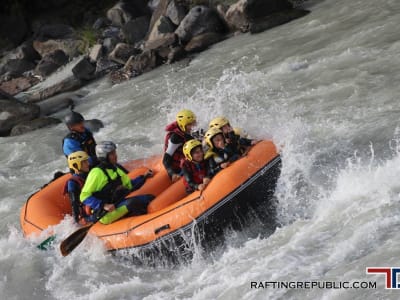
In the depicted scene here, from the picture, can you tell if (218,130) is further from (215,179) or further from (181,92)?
(181,92)

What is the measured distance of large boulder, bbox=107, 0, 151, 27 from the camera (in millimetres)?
19531

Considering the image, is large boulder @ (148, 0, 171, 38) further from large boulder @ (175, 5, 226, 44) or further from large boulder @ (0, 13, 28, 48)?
large boulder @ (0, 13, 28, 48)

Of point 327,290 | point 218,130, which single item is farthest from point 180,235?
point 327,290

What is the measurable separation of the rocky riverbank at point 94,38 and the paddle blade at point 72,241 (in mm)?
7265

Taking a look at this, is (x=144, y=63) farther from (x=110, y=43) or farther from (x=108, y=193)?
(x=108, y=193)

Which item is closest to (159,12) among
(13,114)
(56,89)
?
(56,89)

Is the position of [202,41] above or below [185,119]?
below

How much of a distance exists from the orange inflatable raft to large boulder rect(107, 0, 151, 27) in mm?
13937

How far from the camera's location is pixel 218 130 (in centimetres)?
640

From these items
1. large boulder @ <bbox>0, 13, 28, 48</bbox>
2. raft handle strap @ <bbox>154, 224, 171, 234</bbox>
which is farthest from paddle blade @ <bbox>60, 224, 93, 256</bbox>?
large boulder @ <bbox>0, 13, 28, 48</bbox>

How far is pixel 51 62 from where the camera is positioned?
18.6m

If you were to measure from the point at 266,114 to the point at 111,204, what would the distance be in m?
3.35

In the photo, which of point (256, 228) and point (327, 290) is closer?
point (327, 290)

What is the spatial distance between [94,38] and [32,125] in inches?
270
